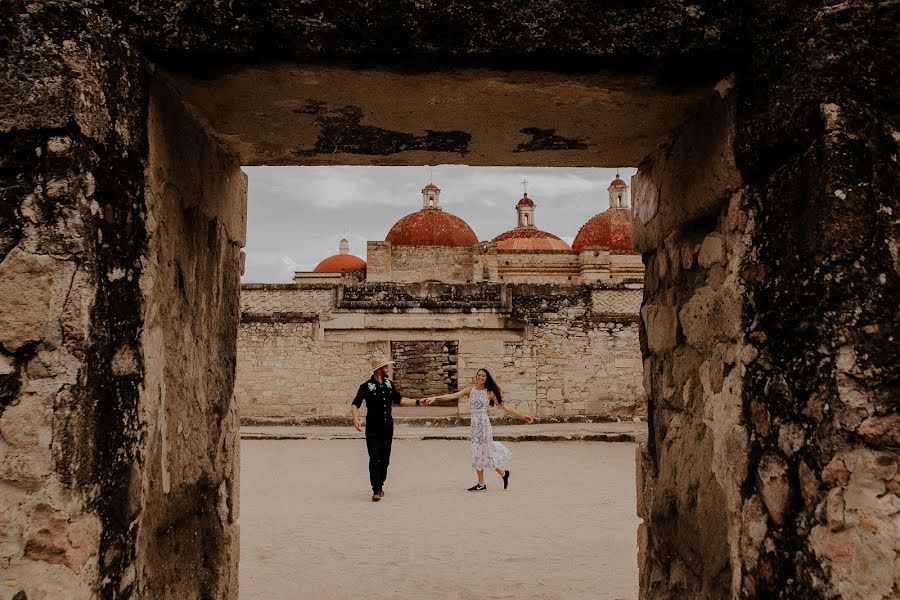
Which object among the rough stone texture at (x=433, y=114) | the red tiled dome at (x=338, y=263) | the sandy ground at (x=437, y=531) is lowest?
the sandy ground at (x=437, y=531)

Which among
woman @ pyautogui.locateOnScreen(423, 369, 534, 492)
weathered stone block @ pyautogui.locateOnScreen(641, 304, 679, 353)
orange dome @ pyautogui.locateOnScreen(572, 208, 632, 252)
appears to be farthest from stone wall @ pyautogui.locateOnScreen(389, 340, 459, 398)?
weathered stone block @ pyautogui.locateOnScreen(641, 304, 679, 353)

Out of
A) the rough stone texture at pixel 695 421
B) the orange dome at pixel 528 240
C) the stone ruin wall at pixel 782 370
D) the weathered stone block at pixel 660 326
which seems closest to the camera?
the stone ruin wall at pixel 782 370

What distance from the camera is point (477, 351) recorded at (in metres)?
13.7

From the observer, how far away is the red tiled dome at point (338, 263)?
30931 mm

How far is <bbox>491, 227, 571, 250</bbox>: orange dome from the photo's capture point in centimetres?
2891

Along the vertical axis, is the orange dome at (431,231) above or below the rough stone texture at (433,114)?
above

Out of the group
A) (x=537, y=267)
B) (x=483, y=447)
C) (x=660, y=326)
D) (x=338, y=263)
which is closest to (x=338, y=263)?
(x=338, y=263)

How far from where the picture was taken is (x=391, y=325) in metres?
13.9

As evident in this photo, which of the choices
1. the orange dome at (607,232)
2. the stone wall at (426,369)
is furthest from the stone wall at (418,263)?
the orange dome at (607,232)

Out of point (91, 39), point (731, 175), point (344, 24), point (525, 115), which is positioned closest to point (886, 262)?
point (731, 175)

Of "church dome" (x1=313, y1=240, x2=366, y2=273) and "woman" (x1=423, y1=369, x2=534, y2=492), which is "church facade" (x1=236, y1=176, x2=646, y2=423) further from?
"church dome" (x1=313, y1=240, x2=366, y2=273)

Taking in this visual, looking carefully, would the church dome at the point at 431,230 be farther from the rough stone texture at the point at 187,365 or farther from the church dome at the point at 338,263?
the rough stone texture at the point at 187,365

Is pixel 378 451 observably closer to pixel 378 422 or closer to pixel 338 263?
pixel 378 422

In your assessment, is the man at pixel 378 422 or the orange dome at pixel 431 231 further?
the orange dome at pixel 431 231
